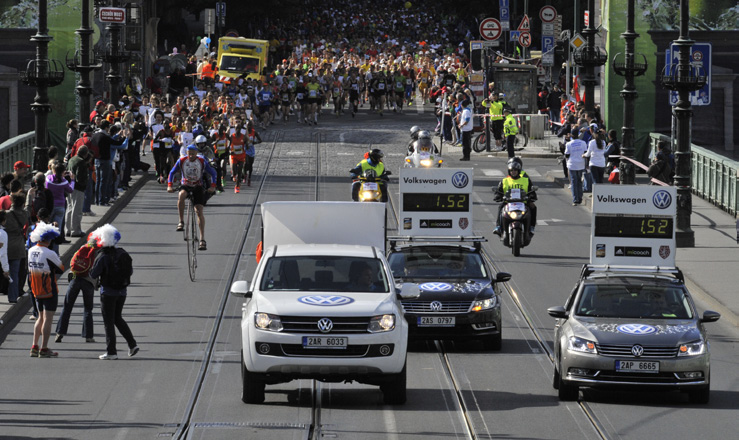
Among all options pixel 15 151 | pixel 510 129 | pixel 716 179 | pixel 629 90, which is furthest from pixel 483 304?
pixel 510 129

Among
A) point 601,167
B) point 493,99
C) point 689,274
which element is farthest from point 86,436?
point 493,99

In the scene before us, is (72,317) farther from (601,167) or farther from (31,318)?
(601,167)

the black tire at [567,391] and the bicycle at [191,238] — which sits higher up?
the bicycle at [191,238]

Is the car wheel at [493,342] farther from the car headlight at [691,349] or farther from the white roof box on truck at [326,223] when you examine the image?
the car headlight at [691,349]

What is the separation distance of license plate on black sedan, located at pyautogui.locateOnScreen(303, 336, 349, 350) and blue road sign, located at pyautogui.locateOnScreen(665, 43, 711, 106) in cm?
1418

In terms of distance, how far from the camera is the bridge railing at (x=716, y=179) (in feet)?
112

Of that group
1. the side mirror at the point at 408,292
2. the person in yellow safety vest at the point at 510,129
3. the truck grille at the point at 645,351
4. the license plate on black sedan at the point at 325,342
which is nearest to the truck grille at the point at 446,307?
the side mirror at the point at 408,292

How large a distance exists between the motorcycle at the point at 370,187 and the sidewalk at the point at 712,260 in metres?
5.49

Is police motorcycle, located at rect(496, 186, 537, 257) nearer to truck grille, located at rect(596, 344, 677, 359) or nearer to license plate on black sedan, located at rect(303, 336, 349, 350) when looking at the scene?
truck grille, located at rect(596, 344, 677, 359)

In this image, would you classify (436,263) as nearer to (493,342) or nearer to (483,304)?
(483,304)

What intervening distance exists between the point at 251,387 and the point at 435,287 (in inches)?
174

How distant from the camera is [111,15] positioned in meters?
38.2

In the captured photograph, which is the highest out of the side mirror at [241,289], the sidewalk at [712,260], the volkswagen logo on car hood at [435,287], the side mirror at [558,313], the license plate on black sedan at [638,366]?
the side mirror at [241,289]

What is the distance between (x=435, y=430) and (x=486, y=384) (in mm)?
2704
